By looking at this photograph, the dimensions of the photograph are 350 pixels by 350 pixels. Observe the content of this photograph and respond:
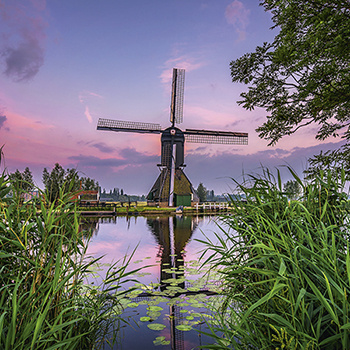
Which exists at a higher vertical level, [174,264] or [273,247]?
[273,247]

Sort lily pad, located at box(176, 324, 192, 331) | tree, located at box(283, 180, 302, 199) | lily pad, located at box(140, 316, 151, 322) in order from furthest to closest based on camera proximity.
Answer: lily pad, located at box(140, 316, 151, 322) → lily pad, located at box(176, 324, 192, 331) → tree, located at box(283, 180, 302, 199)

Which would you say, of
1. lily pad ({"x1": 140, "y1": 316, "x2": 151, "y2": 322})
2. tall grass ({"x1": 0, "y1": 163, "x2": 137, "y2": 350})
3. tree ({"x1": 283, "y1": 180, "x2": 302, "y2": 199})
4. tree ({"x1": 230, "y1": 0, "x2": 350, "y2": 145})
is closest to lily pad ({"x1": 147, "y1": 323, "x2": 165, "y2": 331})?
lily pad ({"x1": 140, "y1": 316, "x2": 151, "y2": 322})

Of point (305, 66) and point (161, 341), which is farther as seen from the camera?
point (305, 66)

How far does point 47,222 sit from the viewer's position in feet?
6.33

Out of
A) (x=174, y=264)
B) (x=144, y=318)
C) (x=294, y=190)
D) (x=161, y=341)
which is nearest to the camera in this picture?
(x=294, y=190)

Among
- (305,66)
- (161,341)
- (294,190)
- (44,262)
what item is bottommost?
(161,341)

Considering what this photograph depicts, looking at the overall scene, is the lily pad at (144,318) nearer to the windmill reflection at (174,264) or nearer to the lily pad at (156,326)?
the lily pad at (156,326)

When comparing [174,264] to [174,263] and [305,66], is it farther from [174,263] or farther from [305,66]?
[305,66]

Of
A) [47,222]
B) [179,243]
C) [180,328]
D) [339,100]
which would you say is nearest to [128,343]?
[180,328]

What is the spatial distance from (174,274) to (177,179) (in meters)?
23.8

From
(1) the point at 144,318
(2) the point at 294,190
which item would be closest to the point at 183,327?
(1) the point at 144,318

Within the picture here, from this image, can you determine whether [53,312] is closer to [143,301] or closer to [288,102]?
[143,301]

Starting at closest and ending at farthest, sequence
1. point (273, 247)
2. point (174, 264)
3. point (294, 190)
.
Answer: point (273, 247) < point (294, 190) < point (174, 264)

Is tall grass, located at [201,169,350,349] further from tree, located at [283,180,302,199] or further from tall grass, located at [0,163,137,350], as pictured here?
tall grass, located at [0,163,137,350]
